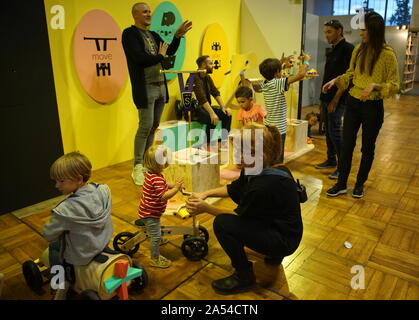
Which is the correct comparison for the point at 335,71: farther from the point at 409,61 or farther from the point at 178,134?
the point at 409,61

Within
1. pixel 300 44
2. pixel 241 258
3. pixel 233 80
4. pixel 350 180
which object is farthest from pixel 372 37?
pixel 233 80

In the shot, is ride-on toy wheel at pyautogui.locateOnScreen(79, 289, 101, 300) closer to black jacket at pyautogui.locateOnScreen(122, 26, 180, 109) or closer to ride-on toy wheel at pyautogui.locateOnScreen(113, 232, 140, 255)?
ride-on toy wheel at pyautogui.locateOnScreen(113, 232, 140, 255)

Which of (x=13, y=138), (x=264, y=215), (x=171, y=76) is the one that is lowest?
(x=264, y=215)

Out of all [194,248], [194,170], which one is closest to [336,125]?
[194,170]

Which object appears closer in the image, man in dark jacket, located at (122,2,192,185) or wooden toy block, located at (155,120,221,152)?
man in dark jacket, located at (122,2,192,185)

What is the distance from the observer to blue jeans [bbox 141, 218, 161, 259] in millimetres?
1938

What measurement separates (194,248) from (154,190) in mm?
436

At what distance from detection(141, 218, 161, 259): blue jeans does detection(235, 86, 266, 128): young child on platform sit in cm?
161

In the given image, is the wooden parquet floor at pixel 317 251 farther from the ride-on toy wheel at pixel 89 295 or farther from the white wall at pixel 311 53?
the white wall at pixel 311 53


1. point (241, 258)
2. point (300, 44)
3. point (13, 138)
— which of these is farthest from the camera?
point (300, 44)

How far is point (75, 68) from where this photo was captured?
10.7 ft

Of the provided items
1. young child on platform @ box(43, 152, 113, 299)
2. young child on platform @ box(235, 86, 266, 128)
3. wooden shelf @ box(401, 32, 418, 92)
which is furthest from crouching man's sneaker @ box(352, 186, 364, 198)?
wooden shelf @ box(401, 32, 418, 92)
